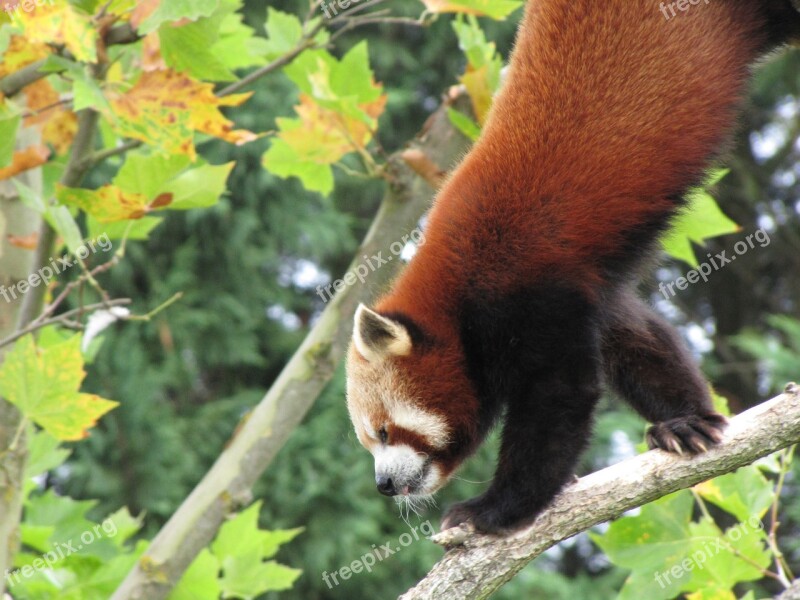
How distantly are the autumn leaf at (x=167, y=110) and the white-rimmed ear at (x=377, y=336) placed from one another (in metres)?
0.65

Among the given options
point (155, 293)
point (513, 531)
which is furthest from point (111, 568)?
point (155, 293)

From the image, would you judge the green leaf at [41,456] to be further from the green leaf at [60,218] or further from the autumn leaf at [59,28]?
the autumn leaf at [59,28]

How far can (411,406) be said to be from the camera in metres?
3.21

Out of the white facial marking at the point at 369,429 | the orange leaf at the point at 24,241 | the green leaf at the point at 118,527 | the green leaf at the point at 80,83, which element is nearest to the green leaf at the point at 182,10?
the green leaf at the point at 80,83

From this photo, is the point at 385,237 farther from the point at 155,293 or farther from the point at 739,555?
the point at 155,293

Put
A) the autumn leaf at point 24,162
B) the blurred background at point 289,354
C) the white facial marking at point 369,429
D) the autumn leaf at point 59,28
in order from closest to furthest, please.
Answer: the autumn leaf at point 59,28 < the autumn leaf at point 24,162 < the white facial marking at point 369,429 < the blurred background at point 289,354

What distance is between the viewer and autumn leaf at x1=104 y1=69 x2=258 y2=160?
2.78 meters

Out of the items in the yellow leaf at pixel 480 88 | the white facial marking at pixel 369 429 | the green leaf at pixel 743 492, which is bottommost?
the green leaf at pixel 743 492

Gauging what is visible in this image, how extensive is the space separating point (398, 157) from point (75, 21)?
1.31 metres

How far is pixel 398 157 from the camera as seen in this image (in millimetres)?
3480

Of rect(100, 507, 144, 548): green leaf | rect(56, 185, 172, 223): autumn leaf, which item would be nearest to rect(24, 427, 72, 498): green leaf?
rect(100, 507, 144, 548): green leaf

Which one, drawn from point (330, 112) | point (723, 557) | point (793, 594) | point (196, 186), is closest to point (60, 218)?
point (196, 186)

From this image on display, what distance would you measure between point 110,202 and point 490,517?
1430 mm

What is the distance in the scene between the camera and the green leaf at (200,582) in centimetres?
305
